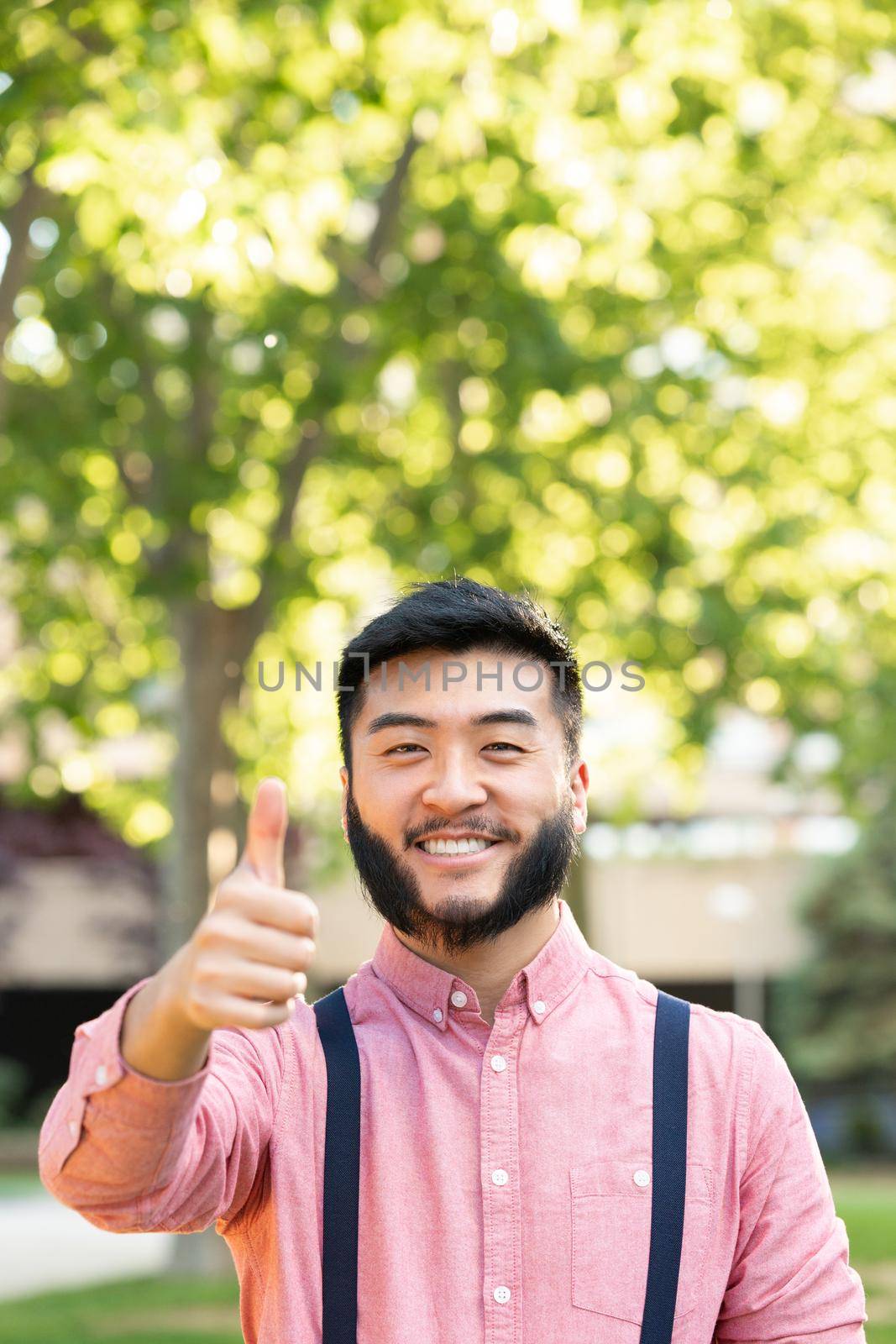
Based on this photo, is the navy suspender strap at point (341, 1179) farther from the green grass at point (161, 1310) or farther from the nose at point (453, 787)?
the green grass at point (161, 1310)

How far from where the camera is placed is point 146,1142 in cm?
166

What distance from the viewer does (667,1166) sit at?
1942mm

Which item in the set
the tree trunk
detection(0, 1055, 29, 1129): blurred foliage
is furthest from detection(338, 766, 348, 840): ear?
detection(0, 1055, 29, 1129): blurred foliage

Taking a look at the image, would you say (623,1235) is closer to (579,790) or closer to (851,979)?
(579,790)

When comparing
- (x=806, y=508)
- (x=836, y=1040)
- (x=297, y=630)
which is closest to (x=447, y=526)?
(x=297, y=630)

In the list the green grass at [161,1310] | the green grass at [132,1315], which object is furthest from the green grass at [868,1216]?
the green grass at [132,1315]

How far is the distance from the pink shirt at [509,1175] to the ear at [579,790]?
152 millimetres

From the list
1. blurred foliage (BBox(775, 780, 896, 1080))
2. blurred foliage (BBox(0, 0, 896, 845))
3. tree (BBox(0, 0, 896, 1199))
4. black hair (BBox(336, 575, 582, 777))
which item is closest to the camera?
black hair (BBox(336, 575, 582, 777))

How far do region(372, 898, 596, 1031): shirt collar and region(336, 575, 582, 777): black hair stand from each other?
0.79ft

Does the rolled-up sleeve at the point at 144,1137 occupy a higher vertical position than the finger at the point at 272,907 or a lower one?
lower

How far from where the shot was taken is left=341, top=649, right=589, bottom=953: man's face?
1.99 metres

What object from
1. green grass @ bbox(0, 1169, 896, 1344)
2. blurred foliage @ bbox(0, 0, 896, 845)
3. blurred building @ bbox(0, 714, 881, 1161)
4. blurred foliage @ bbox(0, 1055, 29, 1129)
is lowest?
blurred foliage @ bbox(0, 1055, 29, 1129)

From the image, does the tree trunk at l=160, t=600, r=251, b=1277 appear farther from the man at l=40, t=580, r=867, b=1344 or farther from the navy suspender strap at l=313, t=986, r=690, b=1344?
the navy suspender strap at l=313, t=986, r=690, b=1344

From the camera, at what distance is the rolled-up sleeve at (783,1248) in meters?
1.94
